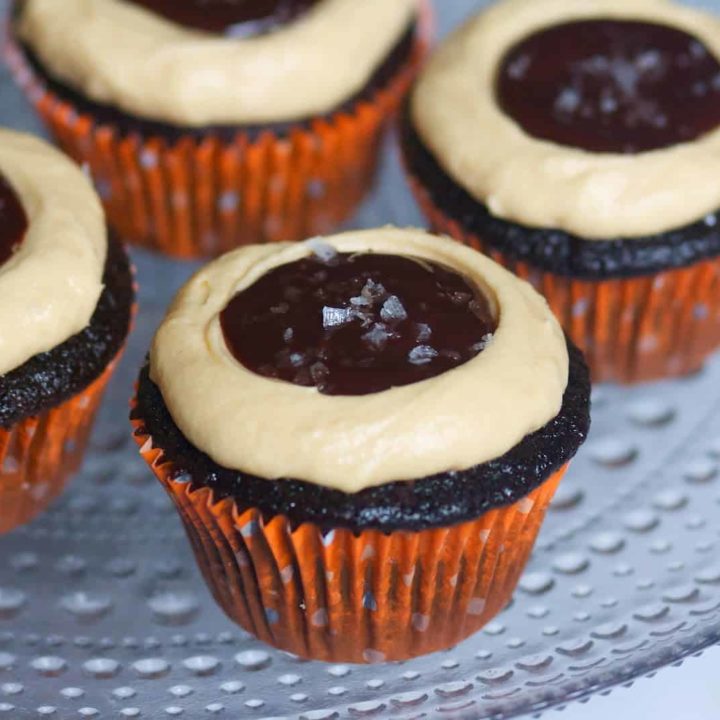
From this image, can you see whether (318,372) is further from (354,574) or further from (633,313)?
(633,313)

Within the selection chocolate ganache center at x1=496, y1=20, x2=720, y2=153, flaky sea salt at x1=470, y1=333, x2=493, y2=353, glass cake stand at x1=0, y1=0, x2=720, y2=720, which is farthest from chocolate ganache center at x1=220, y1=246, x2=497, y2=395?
chocolate ganache center at x1=496, y1=20, x2=720, y2=153

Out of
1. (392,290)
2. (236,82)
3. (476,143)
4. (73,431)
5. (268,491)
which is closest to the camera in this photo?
(268,491)

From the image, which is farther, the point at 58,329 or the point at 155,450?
the point at 58,329

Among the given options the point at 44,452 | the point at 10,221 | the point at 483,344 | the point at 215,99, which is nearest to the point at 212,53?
the point at 215,99

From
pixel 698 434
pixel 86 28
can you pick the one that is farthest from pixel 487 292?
pixel 86 28

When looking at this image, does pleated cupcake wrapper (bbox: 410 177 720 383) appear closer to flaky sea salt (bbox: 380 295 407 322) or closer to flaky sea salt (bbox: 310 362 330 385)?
flaky sea salt (bbox: 380 295 407 322)

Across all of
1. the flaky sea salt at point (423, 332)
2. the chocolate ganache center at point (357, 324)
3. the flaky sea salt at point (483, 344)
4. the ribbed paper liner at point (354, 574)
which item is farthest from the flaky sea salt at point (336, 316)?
the ribbed paper liner at point (354, 574)

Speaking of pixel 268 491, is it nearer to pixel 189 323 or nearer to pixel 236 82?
pixel 189 323
